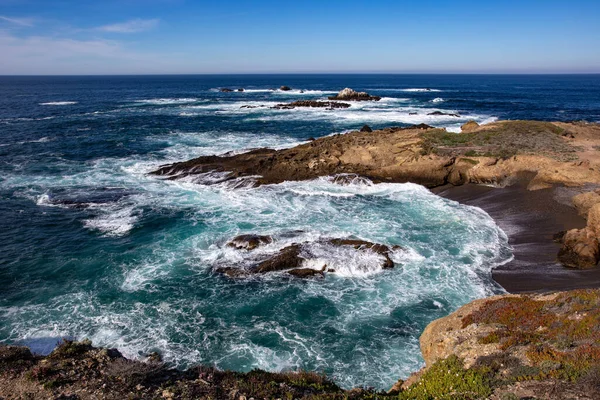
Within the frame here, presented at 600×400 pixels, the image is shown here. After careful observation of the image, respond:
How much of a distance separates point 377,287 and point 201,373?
10301 millimetres

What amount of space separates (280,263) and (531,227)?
16628mm

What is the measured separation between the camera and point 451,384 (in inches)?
374

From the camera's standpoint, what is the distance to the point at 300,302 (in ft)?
58.2

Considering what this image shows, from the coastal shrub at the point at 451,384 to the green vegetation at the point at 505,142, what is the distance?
2748 cm

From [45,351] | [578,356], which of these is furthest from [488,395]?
[45,351]

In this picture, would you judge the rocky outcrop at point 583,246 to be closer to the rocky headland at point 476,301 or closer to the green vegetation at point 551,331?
the rocky headland at point 476,301

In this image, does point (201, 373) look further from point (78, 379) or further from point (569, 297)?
point (569, 297)

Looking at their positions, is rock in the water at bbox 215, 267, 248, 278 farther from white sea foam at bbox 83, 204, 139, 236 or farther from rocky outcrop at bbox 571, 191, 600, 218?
rocky outcrop at bbox 571, 191, 600, 218

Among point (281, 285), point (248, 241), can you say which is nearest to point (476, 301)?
point (281, 285)

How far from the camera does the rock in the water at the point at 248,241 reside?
22.2m

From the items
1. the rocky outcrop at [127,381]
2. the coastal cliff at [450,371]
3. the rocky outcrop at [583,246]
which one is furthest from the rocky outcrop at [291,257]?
the rocky outcrop at [583,246]

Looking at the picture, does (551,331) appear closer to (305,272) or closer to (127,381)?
(305,272)

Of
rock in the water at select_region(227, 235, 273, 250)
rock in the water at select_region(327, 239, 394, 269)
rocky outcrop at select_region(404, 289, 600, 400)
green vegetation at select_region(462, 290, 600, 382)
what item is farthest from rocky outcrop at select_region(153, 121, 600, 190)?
rocky outcrop at select_region(404, 289, 600, 400)

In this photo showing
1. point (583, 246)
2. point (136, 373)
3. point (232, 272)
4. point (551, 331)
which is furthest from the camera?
point (232, 272)
